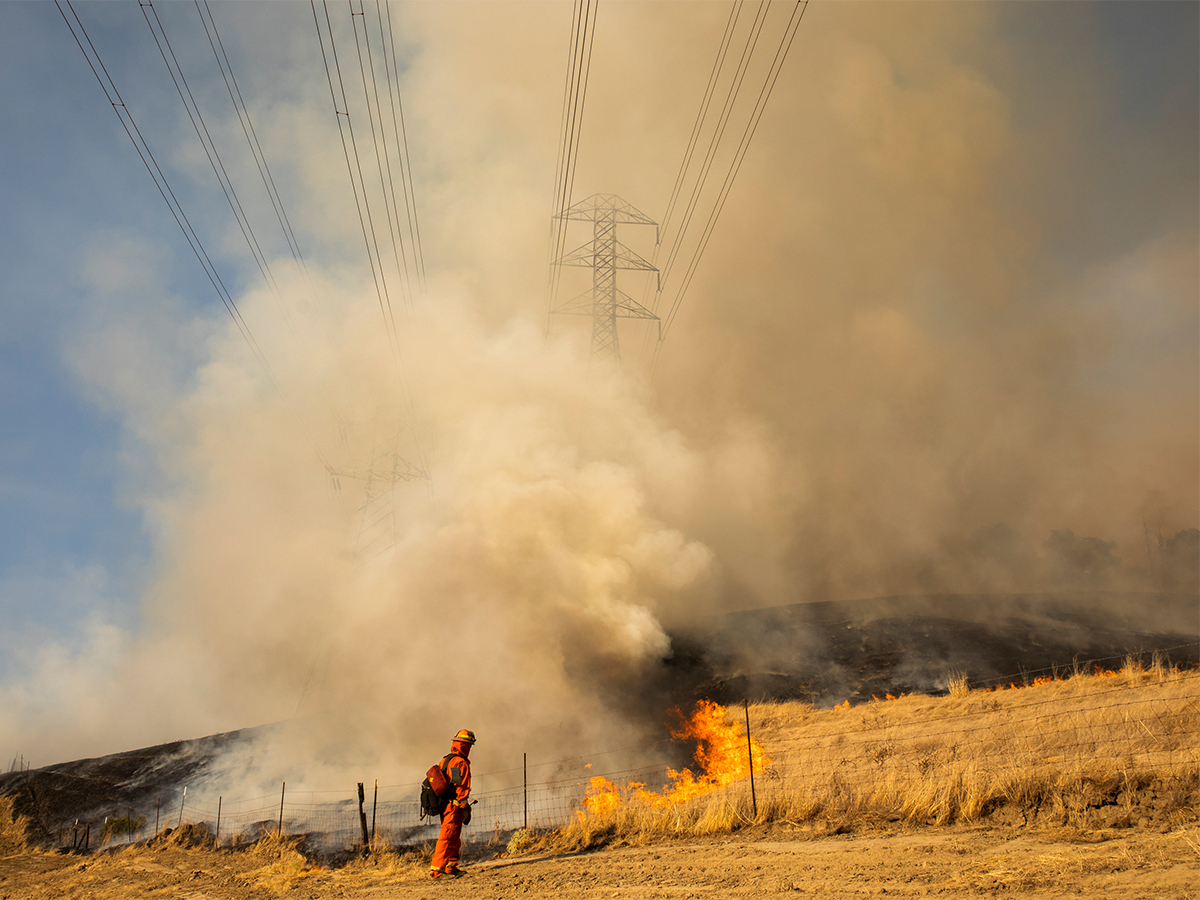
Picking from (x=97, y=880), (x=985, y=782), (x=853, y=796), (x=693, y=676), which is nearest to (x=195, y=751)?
(x=97, y=880)

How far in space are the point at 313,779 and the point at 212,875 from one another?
10008 millimetres

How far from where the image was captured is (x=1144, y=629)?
28.5 m

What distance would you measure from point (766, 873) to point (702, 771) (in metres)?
10.0

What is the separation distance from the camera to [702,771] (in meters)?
17.3

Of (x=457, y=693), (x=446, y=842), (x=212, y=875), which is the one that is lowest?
(x=212, y=875)

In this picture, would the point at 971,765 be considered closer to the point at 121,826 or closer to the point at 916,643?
the point at 916,643

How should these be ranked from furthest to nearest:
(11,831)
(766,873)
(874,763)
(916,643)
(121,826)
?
(916,643)
(121,826)
(11,831)
(874,763)
(766,873)

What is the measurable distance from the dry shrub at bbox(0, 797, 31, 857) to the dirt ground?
21.0 feet

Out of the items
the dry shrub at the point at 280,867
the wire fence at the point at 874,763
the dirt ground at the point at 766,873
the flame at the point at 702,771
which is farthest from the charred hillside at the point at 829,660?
the dirt ground at the point at 766,873

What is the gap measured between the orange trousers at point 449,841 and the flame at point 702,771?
323cm

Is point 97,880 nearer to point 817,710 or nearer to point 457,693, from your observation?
point 457,693

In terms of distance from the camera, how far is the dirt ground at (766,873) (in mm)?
6484

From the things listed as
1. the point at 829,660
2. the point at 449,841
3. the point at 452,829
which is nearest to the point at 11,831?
the point at 449,841

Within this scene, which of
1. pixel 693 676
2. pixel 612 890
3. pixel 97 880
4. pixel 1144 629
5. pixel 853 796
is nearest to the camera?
Result: pixel 612 890
